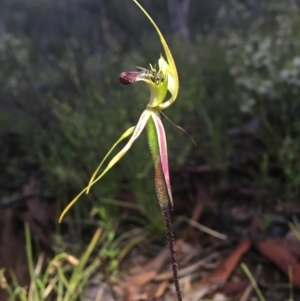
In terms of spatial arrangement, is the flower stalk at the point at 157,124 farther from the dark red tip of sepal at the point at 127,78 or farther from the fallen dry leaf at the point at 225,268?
the fallen dry leaf at the point at 225,268

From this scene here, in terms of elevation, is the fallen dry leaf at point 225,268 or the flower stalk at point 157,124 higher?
the flower stalk at point 157,124

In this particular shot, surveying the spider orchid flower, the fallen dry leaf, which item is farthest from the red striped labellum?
the fallen dry leaf

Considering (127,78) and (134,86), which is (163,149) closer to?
(127,78)

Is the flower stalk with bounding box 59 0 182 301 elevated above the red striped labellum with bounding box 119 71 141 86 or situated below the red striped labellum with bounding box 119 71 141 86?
below

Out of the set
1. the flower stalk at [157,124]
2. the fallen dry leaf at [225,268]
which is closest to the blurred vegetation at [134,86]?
the fallen dry leaf at [225,268]

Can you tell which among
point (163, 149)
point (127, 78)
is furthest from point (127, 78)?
point (163, 149)

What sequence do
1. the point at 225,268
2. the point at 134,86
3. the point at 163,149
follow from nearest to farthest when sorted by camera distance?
1. the point at 163,149
2. the point at 225,268
3. the point at 134,86

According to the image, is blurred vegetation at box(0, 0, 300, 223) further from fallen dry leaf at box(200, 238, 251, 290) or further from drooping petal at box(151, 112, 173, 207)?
drooping petal at box(151, 112, 173, 207)

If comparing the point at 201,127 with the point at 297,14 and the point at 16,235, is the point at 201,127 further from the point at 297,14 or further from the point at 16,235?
the point at 16,235

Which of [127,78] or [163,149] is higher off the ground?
[127,78]
